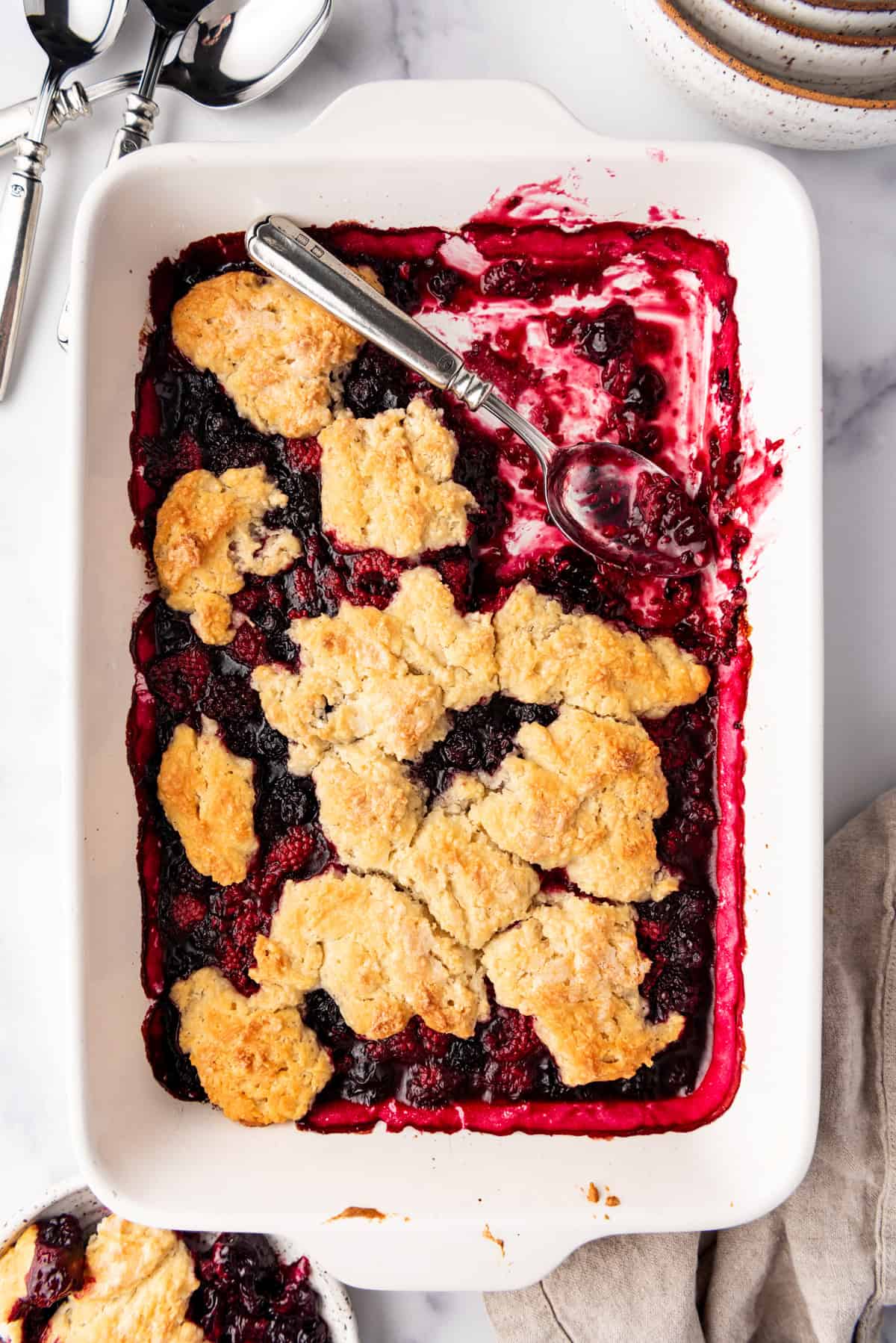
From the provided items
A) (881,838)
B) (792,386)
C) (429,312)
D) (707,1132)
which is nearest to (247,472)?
(429,312)

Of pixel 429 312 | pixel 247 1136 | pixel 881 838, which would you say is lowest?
pixel 247 1136

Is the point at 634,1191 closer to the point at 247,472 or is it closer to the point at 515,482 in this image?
the point at 515,482

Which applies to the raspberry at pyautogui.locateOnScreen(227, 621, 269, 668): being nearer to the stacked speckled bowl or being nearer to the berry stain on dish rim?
the berry stain on dish rim

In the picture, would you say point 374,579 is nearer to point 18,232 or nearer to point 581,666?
point 581,666

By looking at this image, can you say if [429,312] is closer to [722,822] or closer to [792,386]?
[792,386]

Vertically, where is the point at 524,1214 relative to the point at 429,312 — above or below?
below

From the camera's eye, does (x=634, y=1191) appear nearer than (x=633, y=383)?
Yes

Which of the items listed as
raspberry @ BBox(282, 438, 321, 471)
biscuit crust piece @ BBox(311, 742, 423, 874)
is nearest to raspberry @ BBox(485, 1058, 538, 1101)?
biscuit crust piece @ BBox(311, 742, 423, 874)

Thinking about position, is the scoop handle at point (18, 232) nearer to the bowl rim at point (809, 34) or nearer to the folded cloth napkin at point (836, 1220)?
the bowl rim at point (809, 34)
